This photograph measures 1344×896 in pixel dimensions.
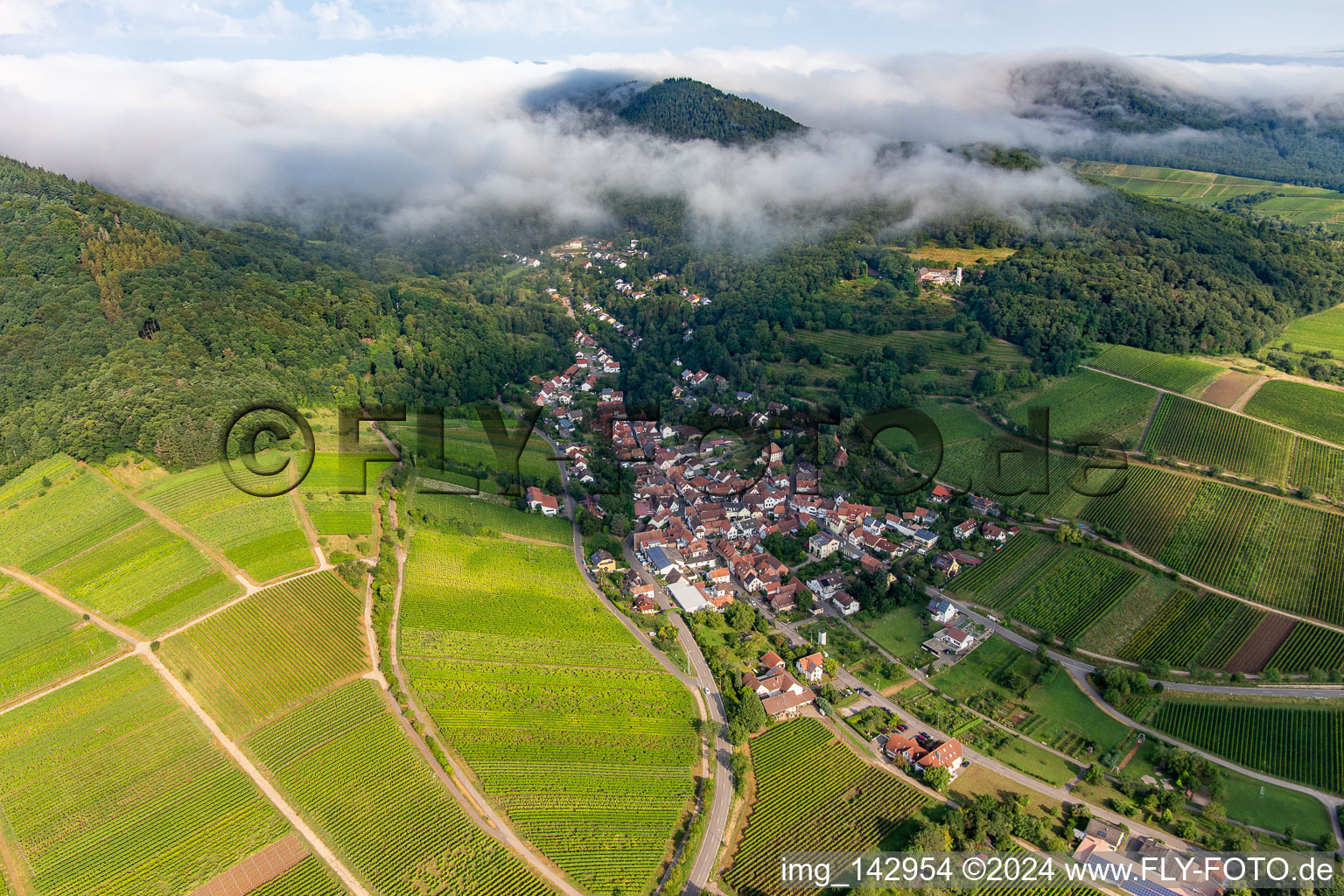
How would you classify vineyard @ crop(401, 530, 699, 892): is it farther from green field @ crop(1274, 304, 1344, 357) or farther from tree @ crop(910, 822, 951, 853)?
green field @ crop(1274, 304, 1344, 357)

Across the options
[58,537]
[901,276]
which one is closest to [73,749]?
[58,537]

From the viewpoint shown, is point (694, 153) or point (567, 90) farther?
point (567, 90)

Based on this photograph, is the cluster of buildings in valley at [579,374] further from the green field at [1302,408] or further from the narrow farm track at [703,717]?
the green field at [1302,408]

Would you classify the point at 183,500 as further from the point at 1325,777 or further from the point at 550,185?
the point at 550,185

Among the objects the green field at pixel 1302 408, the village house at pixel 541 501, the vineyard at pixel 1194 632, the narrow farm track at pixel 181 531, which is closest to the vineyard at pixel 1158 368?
the green field at pixel 1302 408

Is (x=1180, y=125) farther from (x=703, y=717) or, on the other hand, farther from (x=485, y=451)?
(x=703, y=717)

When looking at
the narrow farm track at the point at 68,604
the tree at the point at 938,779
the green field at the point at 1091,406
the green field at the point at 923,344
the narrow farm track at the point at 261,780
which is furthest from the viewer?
the green field at the point at 923,344
